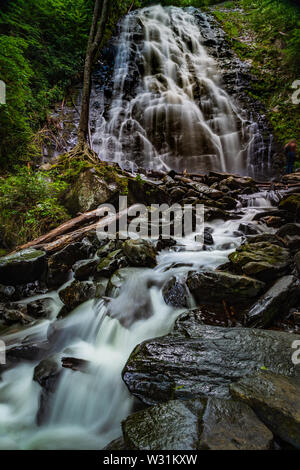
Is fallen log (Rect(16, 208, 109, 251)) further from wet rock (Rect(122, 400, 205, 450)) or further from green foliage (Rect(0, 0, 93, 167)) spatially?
wet rock (Rect(122, 400, 205, 450))

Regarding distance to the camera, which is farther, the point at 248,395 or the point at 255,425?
the point at 248,395

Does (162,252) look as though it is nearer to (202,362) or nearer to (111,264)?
(111,264)

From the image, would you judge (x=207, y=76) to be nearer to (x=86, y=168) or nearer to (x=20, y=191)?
(x=86, y=168)

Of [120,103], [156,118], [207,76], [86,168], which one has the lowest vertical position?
[86,168]

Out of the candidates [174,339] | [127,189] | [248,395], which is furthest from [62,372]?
[127,189]

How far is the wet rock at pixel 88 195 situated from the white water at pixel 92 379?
2.40 metres

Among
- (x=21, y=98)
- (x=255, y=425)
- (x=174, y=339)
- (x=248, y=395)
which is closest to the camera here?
(x=255, y=425)

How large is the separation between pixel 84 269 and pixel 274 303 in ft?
9.68

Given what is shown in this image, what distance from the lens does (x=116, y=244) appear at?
4.58 metres

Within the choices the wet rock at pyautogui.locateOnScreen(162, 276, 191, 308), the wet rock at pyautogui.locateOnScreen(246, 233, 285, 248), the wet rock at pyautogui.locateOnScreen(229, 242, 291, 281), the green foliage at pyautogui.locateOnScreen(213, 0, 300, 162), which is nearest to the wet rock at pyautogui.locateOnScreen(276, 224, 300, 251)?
the wet rock at pyautogui.locateOnScreen(246, 233, 285, 248)

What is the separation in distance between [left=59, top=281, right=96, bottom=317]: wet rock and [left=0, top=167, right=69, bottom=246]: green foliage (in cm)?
180

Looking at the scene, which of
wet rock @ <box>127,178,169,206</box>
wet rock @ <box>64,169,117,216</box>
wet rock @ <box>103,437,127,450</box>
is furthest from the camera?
wet rock @ <box>127,178,169,206</box>

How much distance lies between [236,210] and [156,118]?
6661mm

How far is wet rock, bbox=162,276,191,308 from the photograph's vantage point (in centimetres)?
320
